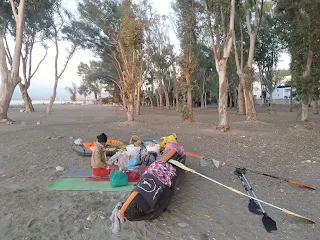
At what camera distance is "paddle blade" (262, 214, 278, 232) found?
3.59 metres

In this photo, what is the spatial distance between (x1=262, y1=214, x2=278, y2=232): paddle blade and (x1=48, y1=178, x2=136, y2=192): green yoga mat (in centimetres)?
215

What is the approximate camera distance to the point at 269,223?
3.65 meters

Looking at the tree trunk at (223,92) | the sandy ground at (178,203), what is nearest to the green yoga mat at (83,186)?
the sandy ground at (178,203)

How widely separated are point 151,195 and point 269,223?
1.60 m

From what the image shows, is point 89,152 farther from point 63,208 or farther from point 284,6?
point 284,6

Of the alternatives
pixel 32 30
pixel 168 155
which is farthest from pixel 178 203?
pixel 32 30

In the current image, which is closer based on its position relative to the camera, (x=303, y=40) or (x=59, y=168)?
(x=59, y=168)

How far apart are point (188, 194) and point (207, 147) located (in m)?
4.48

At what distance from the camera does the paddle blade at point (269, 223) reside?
3592 millimetres

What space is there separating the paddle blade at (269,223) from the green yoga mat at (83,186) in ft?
7.05

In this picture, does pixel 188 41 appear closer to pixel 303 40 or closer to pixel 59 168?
pixel 303 40

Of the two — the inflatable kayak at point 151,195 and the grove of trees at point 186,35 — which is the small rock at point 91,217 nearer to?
the inflatable kayak at point 151,195

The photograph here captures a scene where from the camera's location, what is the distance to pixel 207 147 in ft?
30.1

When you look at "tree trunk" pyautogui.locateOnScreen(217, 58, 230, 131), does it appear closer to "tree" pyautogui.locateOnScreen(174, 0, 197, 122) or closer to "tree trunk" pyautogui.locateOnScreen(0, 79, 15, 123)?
"tree" pyautogui.locateOnScreen(174, 0, 197, 122)
